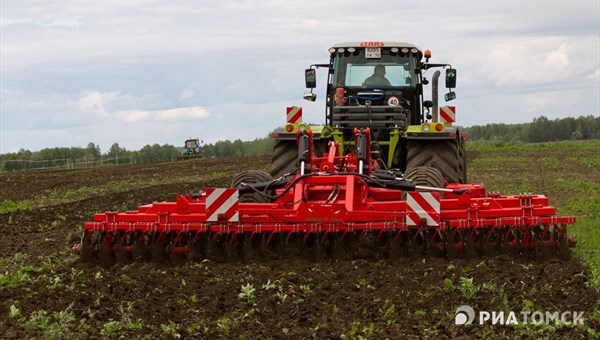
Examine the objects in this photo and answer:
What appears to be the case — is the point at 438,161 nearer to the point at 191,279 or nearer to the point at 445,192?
the point at 445,192

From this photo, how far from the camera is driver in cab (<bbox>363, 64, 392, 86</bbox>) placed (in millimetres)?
13188

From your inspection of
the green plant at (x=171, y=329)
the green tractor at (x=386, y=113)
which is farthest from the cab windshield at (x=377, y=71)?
the green plant at (x=171, y=329)

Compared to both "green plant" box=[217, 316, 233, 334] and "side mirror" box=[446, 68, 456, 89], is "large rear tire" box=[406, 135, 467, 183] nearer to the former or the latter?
"side mirror" box=[446, 68, 456, 89]

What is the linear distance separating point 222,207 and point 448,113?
5.22 metres

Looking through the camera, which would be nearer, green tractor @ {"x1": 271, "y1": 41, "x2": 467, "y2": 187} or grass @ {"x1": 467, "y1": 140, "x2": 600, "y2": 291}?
grass @ {"x1": 467, "y1": 140, "x2": 600, "y2": 291}

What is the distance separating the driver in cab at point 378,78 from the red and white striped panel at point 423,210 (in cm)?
443

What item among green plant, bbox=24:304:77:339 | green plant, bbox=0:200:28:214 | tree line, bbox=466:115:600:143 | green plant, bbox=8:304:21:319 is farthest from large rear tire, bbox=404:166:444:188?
tree line, bbox=466:115:600:143

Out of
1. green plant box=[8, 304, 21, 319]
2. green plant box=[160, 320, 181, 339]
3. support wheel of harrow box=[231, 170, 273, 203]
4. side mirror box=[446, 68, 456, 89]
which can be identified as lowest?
green plant box=[160, 320, 181, 339]

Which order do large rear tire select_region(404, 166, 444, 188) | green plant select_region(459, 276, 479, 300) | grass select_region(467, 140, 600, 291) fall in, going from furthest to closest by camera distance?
grass select_region(467, 140, 600, 291) < large rear tire select_region(404, 166, 444, 188) < green plant select_region(459, 276, 479, 300)

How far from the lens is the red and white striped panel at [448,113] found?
13.4 meters

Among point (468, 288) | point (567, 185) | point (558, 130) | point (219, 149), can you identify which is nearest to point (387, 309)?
point (468, 288)

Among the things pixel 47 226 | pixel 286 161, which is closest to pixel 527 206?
pixel 286 161

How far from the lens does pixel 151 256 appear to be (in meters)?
9.38

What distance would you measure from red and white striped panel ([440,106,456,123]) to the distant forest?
37649 mm
